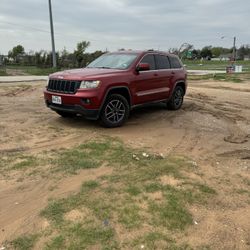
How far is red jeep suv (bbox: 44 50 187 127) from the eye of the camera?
24.6 ft

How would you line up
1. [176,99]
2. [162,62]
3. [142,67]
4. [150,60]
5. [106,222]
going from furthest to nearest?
[176,99] → [162,62] → [150,60] → [142,67] → [106,222]

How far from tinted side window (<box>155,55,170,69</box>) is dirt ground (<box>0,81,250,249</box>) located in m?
1.28

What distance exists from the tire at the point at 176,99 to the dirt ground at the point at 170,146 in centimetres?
25

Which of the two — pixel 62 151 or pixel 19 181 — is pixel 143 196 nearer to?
pixel 19 181

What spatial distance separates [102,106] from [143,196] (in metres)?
3.61

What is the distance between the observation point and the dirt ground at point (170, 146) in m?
3.75

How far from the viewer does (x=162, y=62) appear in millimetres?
9719

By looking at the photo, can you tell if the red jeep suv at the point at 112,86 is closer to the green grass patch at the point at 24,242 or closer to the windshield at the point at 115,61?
the windshield at the point at 115,61

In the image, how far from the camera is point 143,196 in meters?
4.34

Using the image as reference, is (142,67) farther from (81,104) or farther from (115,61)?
(81,104)

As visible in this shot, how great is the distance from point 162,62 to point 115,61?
1.54 metres

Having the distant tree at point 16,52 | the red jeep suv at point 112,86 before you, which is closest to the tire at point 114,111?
the red jeep suv at point 112,86

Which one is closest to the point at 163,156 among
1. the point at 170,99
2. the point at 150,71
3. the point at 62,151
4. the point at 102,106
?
the point at 62,151

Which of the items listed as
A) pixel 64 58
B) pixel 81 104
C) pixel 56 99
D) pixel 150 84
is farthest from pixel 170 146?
pixel 64 58
